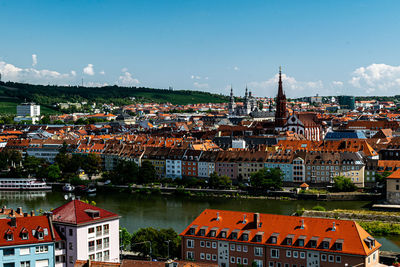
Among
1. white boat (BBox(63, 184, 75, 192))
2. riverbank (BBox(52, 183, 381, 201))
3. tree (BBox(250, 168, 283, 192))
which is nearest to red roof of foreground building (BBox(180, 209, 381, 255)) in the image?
riverbank (BBox(52, 183, 381, 201))

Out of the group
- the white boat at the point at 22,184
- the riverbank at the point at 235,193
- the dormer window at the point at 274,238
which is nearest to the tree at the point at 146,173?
the riverbank at the point at 235,193

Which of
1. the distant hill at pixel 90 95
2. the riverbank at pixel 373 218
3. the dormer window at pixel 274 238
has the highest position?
the distant hill at pixel 90 95

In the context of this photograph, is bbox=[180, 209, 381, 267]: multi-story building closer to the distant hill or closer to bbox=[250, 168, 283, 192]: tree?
bbox=[250, 168, 283, 192]: tree

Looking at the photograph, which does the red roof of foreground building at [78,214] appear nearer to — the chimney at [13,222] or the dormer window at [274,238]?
the chimney at [13,222]

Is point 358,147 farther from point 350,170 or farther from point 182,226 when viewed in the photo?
point 182,226

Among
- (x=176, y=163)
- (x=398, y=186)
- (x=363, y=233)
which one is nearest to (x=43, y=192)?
(x=176, y=163)

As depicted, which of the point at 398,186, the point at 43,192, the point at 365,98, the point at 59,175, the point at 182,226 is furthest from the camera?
the point at 365,98
